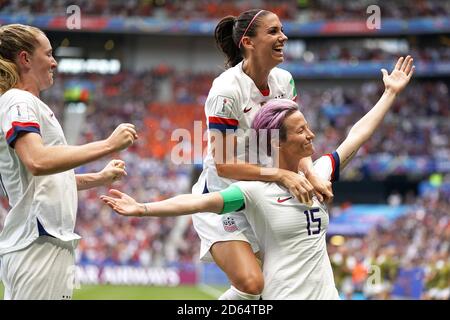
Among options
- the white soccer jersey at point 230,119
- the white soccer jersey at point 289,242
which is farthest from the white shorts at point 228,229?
the white soccer jersey at point 289,242

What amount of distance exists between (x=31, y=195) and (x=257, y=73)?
1.85 m

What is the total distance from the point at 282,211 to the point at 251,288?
0.71 metres

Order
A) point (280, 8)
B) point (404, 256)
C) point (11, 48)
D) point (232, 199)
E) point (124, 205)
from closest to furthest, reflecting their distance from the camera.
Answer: point (124, 205)
point (11, 48)
point (232, 199)
point (404, 256)
point (280, 8)

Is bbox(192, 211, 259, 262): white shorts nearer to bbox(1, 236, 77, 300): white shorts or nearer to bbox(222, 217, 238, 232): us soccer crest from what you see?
bbox(222, 217, 238, 232): us soccer crest

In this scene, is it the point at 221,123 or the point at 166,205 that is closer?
the point at 166,205

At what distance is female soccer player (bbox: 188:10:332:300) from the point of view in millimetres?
4871

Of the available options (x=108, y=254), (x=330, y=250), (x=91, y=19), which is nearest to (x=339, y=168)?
(x=330, y=250)

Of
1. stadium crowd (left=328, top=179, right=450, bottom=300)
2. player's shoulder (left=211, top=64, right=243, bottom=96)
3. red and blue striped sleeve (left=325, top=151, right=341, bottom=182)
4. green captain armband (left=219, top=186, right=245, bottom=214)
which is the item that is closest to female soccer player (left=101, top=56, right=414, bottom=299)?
green captain armband (left=219, top=186, right=245, bottom=214)

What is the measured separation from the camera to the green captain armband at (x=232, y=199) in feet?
14.0

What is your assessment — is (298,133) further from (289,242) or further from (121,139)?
(121,139)

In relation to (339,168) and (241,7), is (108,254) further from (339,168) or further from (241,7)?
(339,168)

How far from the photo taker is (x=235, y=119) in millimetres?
5082

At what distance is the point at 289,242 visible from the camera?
4234mm

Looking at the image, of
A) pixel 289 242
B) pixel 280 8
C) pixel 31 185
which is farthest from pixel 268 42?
pixel 280 8
